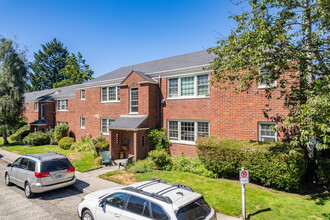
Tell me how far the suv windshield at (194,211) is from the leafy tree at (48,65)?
6996 centimetres

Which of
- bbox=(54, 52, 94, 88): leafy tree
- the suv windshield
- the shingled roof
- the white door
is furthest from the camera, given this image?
bbox=(54, 52, 94, 88): leafy tree

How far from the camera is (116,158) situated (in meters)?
17.0

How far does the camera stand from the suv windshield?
4453 mm

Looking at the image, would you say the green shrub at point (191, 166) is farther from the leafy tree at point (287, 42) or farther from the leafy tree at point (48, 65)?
the leafy tree at point (48, 65)

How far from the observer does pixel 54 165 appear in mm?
9469

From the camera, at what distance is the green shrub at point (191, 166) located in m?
11.6

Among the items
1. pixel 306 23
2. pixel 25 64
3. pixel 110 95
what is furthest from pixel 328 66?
pixel 25 64

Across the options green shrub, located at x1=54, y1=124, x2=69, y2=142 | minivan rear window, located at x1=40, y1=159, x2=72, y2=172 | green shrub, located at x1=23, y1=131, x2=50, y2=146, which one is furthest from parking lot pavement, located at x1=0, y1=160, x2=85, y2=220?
green shrub, located at x1=23, y1=131, x2=50, y2=146

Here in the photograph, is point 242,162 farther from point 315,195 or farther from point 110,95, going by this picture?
point 110,95

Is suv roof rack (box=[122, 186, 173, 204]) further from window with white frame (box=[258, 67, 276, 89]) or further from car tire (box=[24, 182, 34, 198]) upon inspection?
window with white frame (box=[258, 67, 276, 89])

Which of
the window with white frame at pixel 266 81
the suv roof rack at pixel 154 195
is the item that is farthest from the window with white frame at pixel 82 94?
the suv roof rack at pixel 154 195

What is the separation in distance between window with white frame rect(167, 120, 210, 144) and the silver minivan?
7.99 meters

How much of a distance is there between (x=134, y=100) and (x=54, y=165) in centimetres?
895

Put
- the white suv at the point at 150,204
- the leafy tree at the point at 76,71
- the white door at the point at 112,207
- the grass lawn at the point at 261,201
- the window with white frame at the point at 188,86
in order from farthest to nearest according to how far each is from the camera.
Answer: the leafy tree at the point at 76,71, the window with white frame at the point at 188,86, the grass lawn at the point at 261,201, the white door at the point at 112,207, the white suv at the point at 150,204
